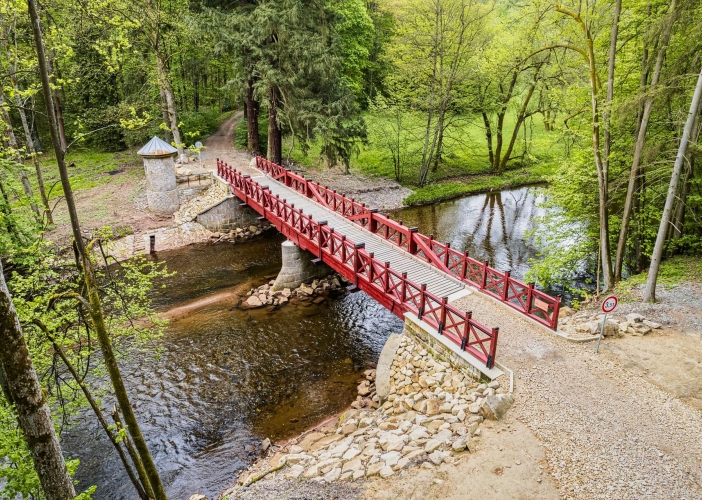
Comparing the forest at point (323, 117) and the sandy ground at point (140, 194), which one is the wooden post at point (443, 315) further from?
the sandy ground at point (140, 194)

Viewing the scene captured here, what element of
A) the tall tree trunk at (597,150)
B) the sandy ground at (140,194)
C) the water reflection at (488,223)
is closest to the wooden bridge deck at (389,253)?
the tall tree trunk at (597,150)

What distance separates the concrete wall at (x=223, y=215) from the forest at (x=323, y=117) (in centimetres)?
391

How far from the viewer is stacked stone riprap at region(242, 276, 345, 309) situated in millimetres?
15391

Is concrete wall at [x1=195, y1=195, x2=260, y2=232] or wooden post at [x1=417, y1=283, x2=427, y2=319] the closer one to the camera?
wooden post at [x1=417, y1=283, x2=427, y2=319]

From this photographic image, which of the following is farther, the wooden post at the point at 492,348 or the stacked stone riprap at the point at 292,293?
the stacked stone riprap at the point at 292,293

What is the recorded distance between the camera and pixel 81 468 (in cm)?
905

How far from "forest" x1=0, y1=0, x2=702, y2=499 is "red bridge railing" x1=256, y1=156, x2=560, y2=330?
129 inches

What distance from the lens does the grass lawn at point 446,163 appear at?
2708 centimetres

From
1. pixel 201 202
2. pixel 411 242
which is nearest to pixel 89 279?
pixel 411 242

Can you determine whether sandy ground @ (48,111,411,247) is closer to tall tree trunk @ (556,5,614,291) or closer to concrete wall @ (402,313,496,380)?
concrete wall @ (402,313,496,380)

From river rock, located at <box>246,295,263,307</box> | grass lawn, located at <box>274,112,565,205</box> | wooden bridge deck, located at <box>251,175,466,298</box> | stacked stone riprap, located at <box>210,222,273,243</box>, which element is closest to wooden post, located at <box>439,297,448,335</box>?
wooden bridge deck, located at <box>251,175,466,298</box>

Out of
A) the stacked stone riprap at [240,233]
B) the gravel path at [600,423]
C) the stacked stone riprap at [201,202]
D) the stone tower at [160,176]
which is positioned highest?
the stone tower at [160,176]

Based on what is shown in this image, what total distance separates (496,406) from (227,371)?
297 inches

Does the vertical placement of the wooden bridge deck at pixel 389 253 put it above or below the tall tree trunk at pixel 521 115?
below
